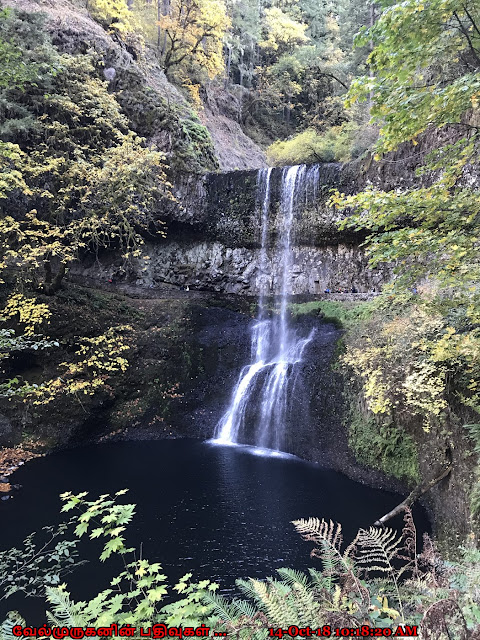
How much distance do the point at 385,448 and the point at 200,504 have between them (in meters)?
4.52

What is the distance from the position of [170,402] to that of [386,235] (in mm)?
10531

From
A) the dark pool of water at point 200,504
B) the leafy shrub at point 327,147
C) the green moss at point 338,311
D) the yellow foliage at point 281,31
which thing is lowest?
the dark pool of water at point 200,504

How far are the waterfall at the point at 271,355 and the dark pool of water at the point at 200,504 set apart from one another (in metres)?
1.10

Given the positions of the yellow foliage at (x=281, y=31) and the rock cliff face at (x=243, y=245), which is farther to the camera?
the yellow foliage at (x=281, y=31)

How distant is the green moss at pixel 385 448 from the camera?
338 inches

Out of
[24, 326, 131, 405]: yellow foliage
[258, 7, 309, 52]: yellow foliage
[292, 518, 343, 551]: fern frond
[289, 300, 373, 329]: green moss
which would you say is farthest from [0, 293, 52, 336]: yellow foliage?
[258, 7, 309, 52]: yellow foliage

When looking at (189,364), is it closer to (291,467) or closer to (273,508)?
(291,467)

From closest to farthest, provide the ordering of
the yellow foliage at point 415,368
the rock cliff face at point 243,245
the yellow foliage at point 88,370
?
the yellow foliage at point 415,368, the yellow foliage at point 88,370, the rock cliff face at point 243,245

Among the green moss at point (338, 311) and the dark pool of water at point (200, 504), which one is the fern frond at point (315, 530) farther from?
the green moss at point (338, 311)

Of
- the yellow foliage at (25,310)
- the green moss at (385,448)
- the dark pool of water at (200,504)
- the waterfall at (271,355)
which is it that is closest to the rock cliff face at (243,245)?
the waterfall at (271,355)

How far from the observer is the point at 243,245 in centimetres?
1825

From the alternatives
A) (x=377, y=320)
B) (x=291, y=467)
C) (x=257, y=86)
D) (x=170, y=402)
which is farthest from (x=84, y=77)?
(x=257, y=86)

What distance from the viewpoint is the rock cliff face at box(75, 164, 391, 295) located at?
16.3m

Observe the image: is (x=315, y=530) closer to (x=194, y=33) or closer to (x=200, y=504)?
(x=200, y=504)
